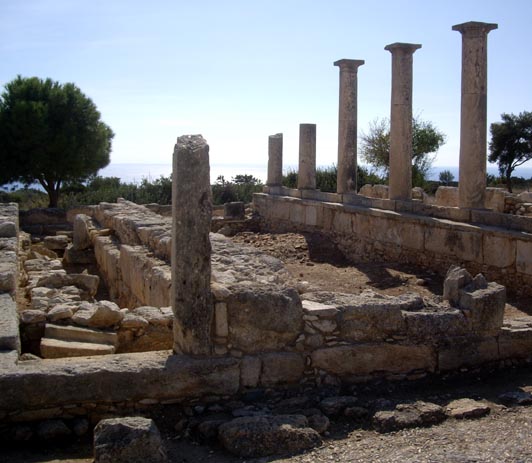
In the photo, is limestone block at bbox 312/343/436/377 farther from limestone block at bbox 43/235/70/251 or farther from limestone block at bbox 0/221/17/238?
limestone block at bbox 43/235/70/251

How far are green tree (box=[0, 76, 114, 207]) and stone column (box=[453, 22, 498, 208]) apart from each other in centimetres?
1709

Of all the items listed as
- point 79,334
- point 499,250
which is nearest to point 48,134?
point 499,250

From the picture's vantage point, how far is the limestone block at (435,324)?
591 cm

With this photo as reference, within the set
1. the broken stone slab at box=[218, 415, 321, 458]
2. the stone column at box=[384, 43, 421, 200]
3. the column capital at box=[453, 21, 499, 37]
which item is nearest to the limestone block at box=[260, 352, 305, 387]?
the broken stone slab at box=[218, 415, 321, 458]

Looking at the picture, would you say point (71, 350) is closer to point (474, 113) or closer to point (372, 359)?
point (372, 359)

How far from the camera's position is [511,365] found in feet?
20.5

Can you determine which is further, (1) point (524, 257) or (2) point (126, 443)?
(1) point (524, 257)

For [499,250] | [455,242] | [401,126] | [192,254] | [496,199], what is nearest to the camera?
[192,254]

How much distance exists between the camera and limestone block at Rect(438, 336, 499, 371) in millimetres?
5980

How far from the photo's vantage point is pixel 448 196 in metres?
17.1

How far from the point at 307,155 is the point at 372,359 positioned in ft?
46.9

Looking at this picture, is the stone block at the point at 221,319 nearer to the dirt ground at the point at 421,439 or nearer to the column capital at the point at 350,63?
the dirt ground at the point at 421,439

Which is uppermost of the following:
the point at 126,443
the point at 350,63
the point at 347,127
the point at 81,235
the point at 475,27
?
the point at 350,63

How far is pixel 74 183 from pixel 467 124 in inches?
820
